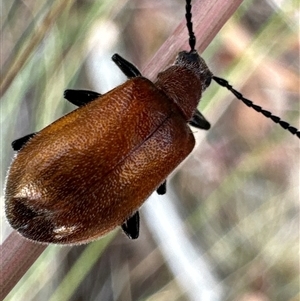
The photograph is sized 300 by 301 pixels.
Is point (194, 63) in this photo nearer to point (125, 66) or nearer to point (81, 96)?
point (125, 66)

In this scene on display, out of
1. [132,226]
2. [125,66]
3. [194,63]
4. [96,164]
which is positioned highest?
[194,63]

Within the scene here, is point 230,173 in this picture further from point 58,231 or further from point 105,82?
point 58,231

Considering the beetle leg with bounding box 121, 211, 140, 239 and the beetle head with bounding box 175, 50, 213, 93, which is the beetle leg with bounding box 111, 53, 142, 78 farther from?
the beetle leg with bounding box 121, 211, 140, 239

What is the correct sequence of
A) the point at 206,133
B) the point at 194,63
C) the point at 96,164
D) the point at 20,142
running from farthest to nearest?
the point at 206,133, the point at 194,63, the point at 20,142, the point at 96,164

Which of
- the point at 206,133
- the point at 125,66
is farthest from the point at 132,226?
the point at 206,133

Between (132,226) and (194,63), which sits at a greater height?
(194,63)

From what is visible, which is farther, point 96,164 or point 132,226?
point 132,226

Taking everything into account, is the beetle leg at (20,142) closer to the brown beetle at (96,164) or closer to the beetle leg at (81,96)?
the brown beetle at (96,164)

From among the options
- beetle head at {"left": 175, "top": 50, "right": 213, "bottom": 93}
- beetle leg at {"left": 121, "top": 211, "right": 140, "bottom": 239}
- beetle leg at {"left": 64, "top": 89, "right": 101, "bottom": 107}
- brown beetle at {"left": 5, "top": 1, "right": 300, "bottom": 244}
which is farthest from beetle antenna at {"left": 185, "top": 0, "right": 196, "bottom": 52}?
beetle leg at {"left": 121, "top": 211, "right": 140, "bottom": 239}
